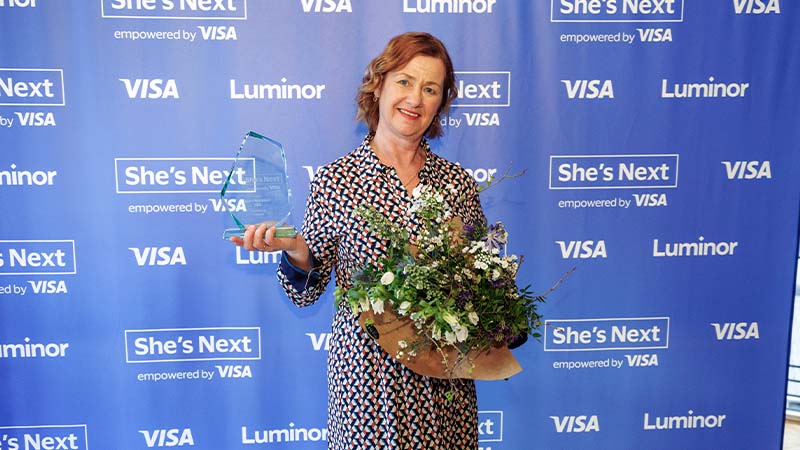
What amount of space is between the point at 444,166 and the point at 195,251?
127cm

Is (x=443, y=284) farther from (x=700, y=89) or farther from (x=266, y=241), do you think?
(x=700, y=89)

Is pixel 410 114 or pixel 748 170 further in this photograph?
pixel 748 170

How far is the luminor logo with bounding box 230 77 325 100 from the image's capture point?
240cm

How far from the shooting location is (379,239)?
1.56 metres

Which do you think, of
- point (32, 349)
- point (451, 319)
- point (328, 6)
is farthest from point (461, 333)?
point (32, 349)

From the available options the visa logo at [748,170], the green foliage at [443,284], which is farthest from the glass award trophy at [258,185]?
the visa logo at [748,170]

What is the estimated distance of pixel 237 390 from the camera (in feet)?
8.54

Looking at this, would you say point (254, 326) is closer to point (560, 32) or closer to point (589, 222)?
point (589, 222)

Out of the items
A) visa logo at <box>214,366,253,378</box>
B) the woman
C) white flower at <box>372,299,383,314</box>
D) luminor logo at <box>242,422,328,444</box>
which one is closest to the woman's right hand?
the woman

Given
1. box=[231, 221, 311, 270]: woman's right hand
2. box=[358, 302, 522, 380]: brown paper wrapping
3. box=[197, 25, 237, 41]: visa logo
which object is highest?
box=[197, 25, 237, 41]: visa logo

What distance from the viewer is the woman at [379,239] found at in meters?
1.57

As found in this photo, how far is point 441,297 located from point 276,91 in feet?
4.63

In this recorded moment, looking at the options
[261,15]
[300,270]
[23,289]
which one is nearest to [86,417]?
[23,289]

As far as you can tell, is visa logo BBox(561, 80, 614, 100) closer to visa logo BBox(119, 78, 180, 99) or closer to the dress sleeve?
the dress sleeve
